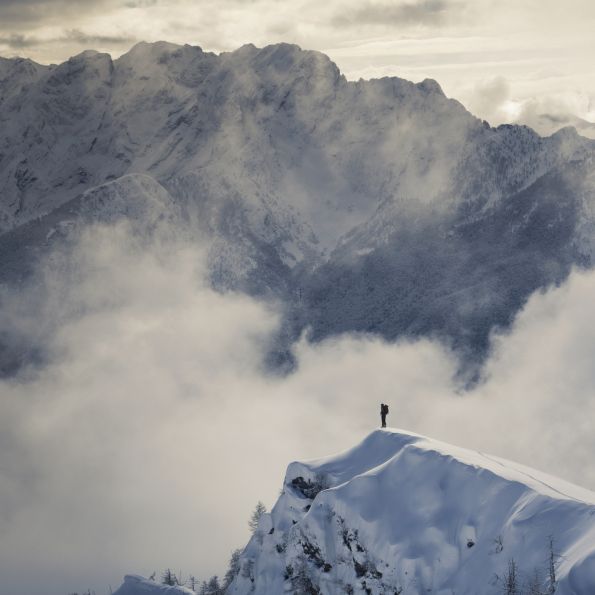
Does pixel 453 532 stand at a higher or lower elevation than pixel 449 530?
lower

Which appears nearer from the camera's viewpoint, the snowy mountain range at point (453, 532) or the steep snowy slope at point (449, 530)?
the snowy mountain range at point (453, 532)

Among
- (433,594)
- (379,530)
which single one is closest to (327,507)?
(379,530)

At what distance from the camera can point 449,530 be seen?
7215 inches

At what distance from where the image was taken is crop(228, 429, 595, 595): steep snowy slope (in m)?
168

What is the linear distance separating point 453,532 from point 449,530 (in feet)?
3.19

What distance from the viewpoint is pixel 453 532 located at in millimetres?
182375

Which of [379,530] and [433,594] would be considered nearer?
[433,594]

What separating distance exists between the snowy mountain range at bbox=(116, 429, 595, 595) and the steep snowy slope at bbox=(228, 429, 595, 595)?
0.50ft

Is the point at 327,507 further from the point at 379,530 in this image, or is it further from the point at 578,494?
the point at 578,494

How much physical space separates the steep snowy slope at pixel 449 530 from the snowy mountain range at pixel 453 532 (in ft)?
0.50

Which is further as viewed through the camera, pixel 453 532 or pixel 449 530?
pixel 449 530

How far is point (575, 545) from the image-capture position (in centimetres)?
16250

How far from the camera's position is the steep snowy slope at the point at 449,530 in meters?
168

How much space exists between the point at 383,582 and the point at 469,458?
70.5ft
